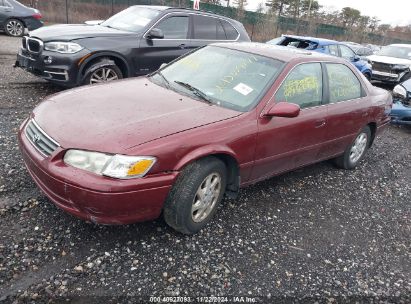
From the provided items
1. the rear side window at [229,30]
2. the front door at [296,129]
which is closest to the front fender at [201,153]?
the front door at [296,129]

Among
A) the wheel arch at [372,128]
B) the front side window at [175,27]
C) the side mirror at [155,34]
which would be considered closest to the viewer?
the wheel arch at [372,128]

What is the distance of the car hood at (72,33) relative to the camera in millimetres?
6012

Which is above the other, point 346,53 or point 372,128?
point 346,53

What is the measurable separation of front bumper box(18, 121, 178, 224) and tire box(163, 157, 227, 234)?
0.34ft

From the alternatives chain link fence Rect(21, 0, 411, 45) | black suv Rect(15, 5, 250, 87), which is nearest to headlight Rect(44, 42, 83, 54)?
black suv Rect(15, 5, 250, 87)

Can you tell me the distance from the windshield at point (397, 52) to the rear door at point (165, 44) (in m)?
9.62

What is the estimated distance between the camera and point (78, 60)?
5.86 meters

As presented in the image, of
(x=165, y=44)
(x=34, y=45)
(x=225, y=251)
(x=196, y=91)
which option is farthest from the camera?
(x=165, y=44)

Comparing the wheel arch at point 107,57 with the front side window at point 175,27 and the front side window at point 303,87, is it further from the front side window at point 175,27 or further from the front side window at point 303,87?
the front side window at point 303,87

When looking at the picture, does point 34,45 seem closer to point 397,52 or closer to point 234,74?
point 234,74

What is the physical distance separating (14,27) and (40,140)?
1225cm

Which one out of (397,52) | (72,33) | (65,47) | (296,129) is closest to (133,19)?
(72,33)

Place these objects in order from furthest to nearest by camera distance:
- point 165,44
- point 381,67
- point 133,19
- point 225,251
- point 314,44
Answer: point 381,67
point 314,44
point 133,19
point 165,44
point 225,251

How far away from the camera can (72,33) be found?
612cm
